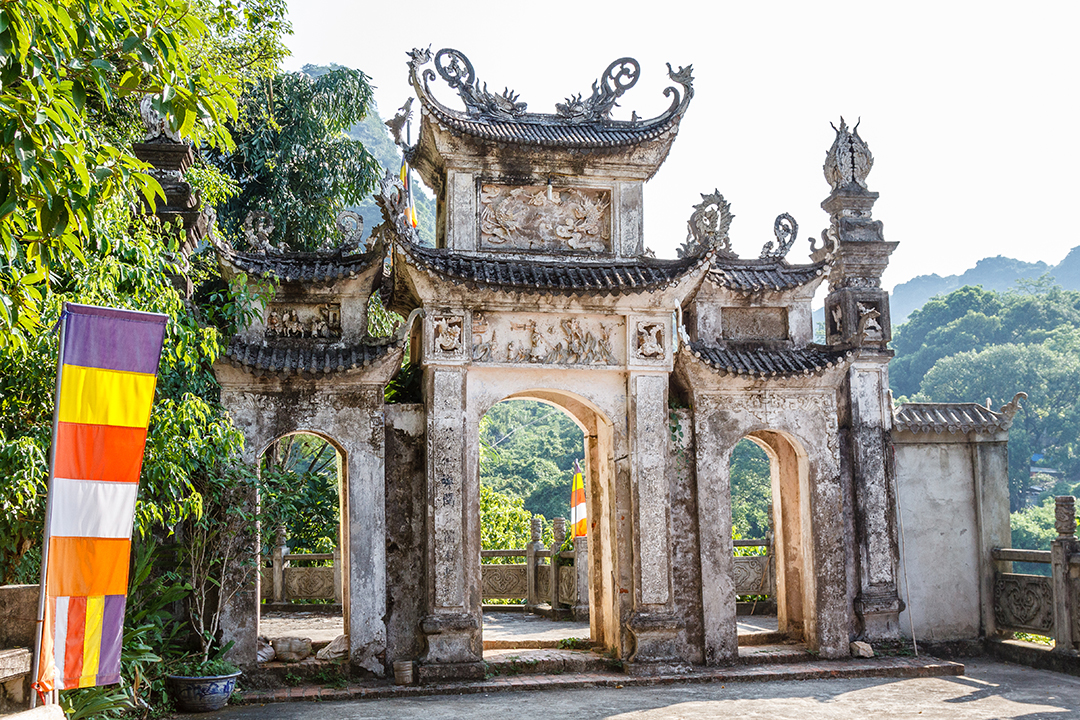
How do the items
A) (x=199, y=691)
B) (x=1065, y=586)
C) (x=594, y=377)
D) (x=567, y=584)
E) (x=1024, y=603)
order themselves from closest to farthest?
(x=199, y=691) < (x=1065, y=586) < (x=594, y=377) < (x=1024, y=603) < (x=567, y=584)

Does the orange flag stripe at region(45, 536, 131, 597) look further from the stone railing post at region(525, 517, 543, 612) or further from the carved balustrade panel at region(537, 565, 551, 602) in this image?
the carved balustrade panel at region(537, 565, 551, 602)

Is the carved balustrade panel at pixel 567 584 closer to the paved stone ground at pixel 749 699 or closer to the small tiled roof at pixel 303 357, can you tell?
the paved stone ground at pixel 749 699

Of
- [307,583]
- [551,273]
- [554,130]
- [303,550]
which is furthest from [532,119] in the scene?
[303,550]

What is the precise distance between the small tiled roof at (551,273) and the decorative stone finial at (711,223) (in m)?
0.64

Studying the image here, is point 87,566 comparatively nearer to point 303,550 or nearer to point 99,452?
point 99,452

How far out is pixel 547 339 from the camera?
1100cm

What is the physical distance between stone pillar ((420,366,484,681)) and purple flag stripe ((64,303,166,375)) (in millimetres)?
4906

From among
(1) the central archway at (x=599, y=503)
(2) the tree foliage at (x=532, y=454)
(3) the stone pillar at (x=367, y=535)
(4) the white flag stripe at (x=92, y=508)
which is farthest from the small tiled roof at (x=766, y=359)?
(2) the tree foliage at (x=532, y=454)

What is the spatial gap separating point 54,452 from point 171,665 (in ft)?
→ 15.3

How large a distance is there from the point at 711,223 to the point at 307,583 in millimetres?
9641

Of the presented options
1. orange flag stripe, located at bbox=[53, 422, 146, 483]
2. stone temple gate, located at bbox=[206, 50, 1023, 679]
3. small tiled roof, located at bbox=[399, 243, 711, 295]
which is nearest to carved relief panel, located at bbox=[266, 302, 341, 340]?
stone temple gate, located at bbox=[206, 50, 1023, 679]

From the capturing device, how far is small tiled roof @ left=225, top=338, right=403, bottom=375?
10.1 m

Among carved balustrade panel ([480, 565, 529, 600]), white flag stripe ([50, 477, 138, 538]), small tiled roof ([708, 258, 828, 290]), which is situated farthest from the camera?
carved balustrade panel ([480, 565, 529, 600])

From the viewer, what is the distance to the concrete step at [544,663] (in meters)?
10.4
